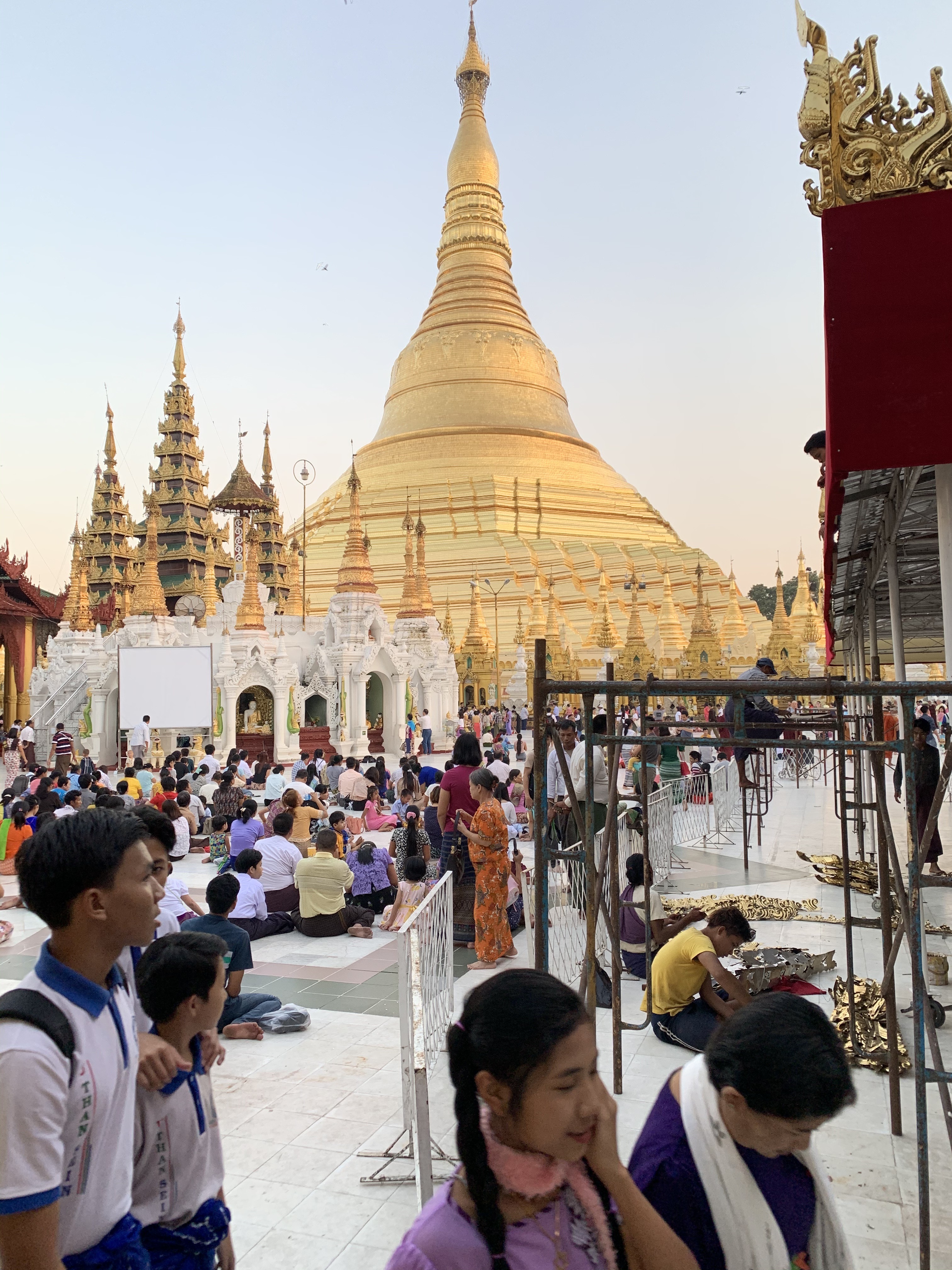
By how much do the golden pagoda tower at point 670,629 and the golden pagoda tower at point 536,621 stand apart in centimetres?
444

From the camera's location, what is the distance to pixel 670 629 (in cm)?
3403

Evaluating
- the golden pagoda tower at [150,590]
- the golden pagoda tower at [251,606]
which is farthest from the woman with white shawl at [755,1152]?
the golden pagoda tower at [150,590]

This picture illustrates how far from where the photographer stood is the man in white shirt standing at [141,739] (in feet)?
59.1

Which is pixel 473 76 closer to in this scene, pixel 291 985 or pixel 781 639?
pixel 781 639

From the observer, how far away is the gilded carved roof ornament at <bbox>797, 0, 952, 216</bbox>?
136 inches

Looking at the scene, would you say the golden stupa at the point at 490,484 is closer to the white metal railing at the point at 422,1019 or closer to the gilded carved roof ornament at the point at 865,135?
the white metal railing at the point at 422,1019

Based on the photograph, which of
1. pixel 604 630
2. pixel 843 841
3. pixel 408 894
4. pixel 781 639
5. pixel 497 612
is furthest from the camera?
pixel 497 612

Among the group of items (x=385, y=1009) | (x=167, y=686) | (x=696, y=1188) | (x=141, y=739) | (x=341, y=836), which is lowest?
(x=385, y=1009)

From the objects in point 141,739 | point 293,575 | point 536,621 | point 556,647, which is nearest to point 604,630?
point 556,647

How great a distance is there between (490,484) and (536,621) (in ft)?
29.2

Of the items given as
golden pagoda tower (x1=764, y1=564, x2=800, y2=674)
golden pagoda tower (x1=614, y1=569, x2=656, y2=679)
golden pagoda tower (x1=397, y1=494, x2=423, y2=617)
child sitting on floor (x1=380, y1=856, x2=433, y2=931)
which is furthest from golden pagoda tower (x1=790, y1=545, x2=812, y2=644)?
child sitting on floor (x1=380, y1=856, x2=433, y2=931)

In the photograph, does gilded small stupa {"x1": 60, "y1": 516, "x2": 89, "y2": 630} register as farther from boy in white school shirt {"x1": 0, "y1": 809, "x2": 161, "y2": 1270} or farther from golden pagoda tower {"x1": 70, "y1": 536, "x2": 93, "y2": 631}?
boy in white school shirt {"x1": 0, "y1": 809, "x2": 161, "y2": 1270}

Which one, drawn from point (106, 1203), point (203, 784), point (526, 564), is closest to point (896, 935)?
point (106, 1203)

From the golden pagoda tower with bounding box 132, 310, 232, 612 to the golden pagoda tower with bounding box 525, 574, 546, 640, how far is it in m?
13.0
